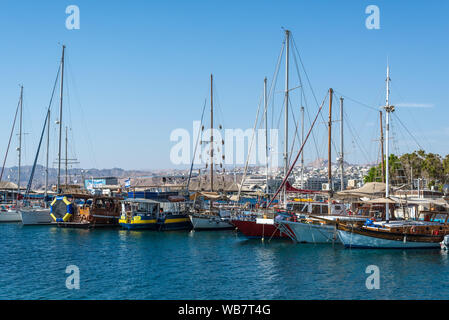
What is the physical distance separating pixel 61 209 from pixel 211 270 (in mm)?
34152

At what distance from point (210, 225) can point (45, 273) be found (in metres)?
24.9

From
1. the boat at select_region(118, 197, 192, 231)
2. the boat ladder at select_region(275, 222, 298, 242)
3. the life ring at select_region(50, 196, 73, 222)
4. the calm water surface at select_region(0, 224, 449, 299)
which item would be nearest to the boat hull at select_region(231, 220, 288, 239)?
the calm water surface at select_region(0, 224, 449, 299)

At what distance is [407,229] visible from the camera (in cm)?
3903

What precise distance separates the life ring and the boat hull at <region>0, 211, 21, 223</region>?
13993mm

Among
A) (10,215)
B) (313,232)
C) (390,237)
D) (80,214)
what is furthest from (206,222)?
(10,215)

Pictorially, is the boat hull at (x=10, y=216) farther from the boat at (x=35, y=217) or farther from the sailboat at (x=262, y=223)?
the sailboat at (x=262, y=223)

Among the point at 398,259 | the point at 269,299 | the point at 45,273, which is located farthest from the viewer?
the point at 398,259

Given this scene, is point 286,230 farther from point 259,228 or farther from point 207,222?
point 207,222

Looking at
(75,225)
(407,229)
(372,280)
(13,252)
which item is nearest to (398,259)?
(407,229)

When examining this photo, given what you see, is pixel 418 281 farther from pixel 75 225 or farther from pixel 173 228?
pixel 75 225

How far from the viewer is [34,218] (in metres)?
64.2

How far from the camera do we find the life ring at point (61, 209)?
58803 millimetres

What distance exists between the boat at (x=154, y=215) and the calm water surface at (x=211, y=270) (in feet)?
24.4

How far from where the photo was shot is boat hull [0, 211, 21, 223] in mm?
70062
